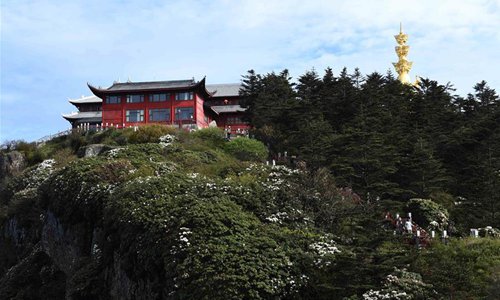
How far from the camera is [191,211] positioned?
72.6 feet

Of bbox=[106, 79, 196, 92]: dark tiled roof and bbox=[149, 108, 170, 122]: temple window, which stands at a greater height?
bbox=[106, 79, 196, 92]: dark tiled roof

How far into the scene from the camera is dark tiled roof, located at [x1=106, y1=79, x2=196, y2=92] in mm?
53250

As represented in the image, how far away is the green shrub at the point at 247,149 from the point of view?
1482 inches

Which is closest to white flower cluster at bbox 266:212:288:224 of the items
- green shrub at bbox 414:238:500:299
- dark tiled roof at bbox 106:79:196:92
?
green shrub at bbox 414:238:500:299

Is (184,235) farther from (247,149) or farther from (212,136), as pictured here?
(212,136)

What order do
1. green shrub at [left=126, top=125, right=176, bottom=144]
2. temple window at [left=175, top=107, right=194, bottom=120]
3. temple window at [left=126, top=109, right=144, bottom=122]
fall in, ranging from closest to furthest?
green shrub at [left=126, top=125, right=176, bottom=144], temple window at [left=175, top=107, right=194, bottom=120], temple window at [left=126, top=109, right=144, bottom=122]

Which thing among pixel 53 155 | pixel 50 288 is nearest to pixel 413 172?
pixel 50 288

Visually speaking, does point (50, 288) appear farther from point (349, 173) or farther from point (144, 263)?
point (349, 173)

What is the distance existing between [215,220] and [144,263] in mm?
2963

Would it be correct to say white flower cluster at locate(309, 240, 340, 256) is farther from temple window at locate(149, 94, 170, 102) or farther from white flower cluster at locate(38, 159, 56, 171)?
temple window at locate(149, 94, 170, 102)

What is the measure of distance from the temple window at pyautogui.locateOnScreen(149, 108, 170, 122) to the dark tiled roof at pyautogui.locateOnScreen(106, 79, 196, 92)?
6.72ft

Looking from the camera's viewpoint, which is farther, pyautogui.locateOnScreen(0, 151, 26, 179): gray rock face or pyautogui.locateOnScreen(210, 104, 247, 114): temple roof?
pyautogui.locateOnScreen(210, 104, 247, 114): temple roof

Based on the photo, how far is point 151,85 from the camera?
5438cm

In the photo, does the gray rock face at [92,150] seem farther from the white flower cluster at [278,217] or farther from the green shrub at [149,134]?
the white flower cluster at [278,217]
